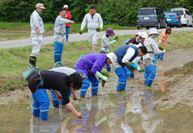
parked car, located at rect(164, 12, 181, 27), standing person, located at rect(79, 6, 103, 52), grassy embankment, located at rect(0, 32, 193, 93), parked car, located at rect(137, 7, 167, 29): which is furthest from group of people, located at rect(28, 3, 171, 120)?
parked car, located at rect(164, 12, 181, 27)

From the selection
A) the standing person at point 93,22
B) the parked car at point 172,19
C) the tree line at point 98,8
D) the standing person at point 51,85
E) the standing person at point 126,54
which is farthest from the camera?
the tree line at point 98,8

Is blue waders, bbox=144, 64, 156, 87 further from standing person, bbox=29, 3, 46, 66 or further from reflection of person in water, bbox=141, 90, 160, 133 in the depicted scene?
standing person, bbox=29, 3, 46, 66

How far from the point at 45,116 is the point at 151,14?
3054 cm

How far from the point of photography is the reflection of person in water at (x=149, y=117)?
8398 mm

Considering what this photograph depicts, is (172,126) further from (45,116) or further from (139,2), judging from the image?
(139,2)

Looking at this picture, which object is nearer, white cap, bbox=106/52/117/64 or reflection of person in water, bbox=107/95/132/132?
reflection of person in water, bbox=107/95/132/132

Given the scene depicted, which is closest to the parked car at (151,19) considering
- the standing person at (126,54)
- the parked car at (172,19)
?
the parked car at (172,19)

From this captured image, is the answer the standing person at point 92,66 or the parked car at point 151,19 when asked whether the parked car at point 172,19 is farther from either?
the standing person at point 92,66

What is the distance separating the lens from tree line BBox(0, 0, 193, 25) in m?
48.2

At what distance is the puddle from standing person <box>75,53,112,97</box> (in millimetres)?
571

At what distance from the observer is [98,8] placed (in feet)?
165

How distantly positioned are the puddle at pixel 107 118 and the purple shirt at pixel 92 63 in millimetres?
761

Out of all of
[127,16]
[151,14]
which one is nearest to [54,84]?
[151,14]

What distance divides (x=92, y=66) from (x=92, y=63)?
0.26ft
